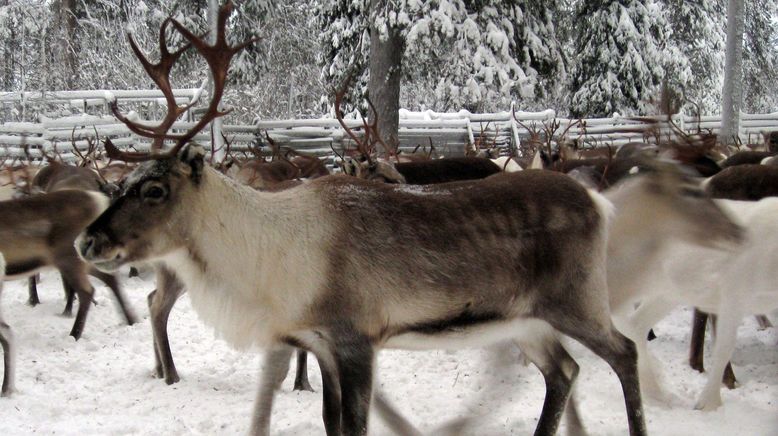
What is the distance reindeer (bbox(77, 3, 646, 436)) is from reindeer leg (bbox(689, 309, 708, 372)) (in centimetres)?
169

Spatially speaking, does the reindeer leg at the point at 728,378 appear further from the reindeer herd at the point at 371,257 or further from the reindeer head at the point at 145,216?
the reindeer head at the point at 145,216

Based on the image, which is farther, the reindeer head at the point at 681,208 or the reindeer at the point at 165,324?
the reindeer at the point at 165,324

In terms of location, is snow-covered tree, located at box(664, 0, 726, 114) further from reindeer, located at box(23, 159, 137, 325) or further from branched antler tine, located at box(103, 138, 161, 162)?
branched antler tine, located at box(103, 138, 161, 162)

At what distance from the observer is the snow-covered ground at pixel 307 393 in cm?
410

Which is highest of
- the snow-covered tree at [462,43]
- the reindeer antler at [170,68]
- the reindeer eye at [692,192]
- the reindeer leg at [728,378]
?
the snow-covered tree at [462,43]

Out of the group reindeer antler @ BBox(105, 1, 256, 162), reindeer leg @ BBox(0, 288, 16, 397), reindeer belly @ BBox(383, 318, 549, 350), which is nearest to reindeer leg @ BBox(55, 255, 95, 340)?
reindeer leg @ BBox(0, 288, 16, 397)

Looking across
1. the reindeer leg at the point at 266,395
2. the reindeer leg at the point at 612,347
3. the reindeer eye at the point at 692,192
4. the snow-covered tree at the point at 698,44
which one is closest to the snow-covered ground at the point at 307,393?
the reindeer leg at the point at 266,395

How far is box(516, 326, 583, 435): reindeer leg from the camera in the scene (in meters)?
3.64

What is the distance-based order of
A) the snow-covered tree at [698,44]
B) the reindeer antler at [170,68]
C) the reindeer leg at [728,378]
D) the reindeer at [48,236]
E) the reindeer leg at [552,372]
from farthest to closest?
the snow-covered tree at [698,44]
the reindeer at [48,236]
the reindeer leg at [728,378]
the reindeer leg at [552,372]
the reindeer antler at [170,68]

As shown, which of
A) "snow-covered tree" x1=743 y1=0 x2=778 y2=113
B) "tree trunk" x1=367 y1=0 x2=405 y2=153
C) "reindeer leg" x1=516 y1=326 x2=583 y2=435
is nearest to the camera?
"reindeer leg" x1=516 y1=326 x2=583 y2=435

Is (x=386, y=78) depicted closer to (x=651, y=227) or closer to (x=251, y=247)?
(x=651, y=227)

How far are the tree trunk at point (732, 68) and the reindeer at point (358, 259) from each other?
36.8ft

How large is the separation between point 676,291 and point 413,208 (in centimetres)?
193

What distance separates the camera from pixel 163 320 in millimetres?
5152
